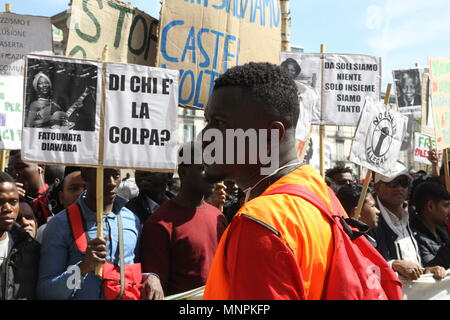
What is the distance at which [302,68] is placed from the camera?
22.1 feet

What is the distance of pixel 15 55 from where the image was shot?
17.5ft

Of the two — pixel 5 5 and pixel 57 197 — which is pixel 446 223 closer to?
pixel 57 197

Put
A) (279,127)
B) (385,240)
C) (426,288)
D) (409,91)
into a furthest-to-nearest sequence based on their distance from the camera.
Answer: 1. (409,91)
2. (385,240)
3. (426,288)
4. (279,127)

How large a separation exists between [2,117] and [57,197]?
889mm

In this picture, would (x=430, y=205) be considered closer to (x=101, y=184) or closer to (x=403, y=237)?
(x=403, y=237)

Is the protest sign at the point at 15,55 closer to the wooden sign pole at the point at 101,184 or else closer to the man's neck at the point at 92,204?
the wooden sign pole at the point at 101,184

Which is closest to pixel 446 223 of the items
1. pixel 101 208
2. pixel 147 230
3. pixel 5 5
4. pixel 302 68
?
pixel 302 68

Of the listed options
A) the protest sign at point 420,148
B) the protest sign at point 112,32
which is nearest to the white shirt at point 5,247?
the protest sign at point 112,32

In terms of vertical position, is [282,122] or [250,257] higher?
[282,122]

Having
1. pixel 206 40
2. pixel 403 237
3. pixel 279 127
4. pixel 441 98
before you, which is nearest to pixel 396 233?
pixel 403 237

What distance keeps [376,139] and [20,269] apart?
3737mm

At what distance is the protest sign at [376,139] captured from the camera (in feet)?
18.1

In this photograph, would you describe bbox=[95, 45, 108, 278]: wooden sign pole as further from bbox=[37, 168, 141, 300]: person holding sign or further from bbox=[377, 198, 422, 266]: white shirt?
bbox=[377, 198, 422, 266]: white shirt

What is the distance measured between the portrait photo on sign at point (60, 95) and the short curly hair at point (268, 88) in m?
2.03
